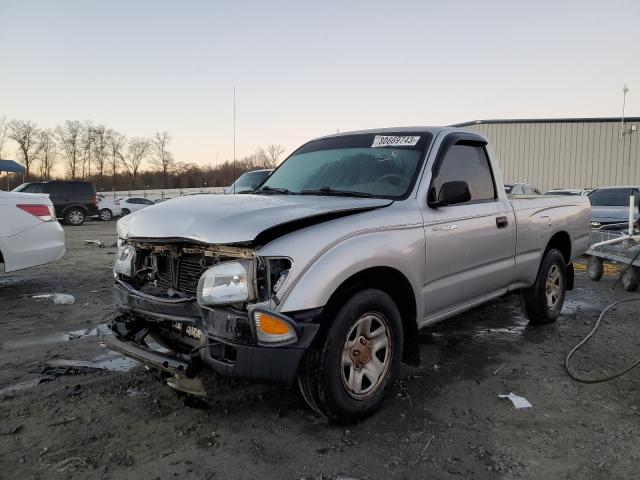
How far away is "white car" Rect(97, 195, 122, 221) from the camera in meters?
25.8

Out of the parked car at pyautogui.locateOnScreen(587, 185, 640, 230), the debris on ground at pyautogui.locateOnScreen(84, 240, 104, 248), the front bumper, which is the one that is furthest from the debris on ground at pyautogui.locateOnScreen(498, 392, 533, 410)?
the debris on ground at pyautogui.locateOnScreen(84, 240, 104, 248)

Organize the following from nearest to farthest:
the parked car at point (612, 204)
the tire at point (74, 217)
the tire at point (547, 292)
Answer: the tire at point (547, 292)
the parked car at point (612, 204)
the tire at point (74, 217)

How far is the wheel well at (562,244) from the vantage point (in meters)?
5.21

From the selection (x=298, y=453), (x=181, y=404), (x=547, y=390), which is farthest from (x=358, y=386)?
(x=547, y=390)

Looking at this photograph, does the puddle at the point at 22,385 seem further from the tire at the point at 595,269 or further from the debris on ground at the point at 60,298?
the tire at the point at 595,269

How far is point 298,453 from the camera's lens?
8.62ft

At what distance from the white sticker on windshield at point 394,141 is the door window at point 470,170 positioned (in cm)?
28

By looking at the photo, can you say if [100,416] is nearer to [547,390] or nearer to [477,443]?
[477,443]

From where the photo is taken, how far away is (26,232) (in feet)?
20.3

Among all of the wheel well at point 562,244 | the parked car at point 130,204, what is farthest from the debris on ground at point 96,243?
the parked car at point 130,204

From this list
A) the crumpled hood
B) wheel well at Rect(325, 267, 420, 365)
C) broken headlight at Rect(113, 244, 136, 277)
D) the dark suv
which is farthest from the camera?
the dark suv

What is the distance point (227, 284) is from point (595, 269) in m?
7.50

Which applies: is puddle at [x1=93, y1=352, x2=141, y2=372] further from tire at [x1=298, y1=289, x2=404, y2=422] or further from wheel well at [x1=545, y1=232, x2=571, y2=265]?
wheel well at [x1=545, y1=232, x2=571, y2=265]

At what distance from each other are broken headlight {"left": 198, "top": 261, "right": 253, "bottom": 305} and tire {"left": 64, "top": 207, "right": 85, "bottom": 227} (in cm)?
2159
